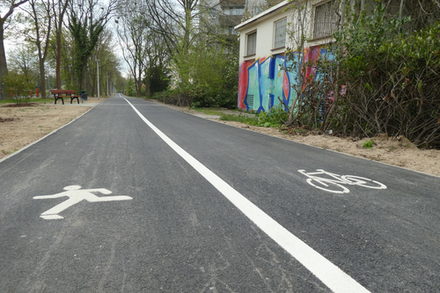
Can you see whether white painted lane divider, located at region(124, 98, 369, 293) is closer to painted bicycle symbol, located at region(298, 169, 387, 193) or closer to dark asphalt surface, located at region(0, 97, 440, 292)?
dark asphalt surface, located at region(0, 97, 440, 292)

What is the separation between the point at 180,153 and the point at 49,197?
118 inches

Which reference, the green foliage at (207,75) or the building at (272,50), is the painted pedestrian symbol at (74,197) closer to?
the building at (272,50)

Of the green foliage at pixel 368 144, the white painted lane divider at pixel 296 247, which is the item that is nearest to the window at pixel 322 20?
the green foliage at pixel 368 144

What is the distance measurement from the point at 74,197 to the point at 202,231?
175cm

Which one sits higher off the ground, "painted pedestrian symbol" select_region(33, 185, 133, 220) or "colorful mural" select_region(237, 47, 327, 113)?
"colorful mural" select_region(237, 47, 327, 113)

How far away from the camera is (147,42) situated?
48719 mm

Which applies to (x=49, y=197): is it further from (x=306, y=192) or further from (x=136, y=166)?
(x=306, y=192)

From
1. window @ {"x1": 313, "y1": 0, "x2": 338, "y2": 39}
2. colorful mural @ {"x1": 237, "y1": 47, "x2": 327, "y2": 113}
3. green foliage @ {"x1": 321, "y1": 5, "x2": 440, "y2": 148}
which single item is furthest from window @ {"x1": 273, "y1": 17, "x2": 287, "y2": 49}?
green foliage @ {"x1": 321, "y1": 5, "x2": 440, "y2": 148}

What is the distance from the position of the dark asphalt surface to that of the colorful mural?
10.6 metres

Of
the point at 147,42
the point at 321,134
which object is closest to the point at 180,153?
the point at 321,134

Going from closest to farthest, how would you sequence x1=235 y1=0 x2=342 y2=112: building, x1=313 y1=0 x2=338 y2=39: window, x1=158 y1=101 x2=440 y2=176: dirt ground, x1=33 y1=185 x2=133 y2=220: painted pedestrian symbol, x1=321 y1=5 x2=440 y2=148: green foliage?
x1=33 y1=185 x2=133 y2=220: painted pedestrian symbol
x1=158 y1=101 x2=440 y2=176: dirt ground
x1=321 y1=5 x2=440 y2=148: green foliage
x1=313 y1=0 x2=338 y2=39: window
x1=235 y1=0 x2=342 y2=112: building

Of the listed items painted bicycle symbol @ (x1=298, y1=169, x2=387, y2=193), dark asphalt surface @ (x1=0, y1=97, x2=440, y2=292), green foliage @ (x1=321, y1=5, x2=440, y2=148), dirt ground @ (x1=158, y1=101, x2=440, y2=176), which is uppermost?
green foliage @ (x1=321, y1=5, x2=440, y2=148)

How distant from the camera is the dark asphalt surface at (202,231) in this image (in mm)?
2047

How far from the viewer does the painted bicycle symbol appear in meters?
4.14
